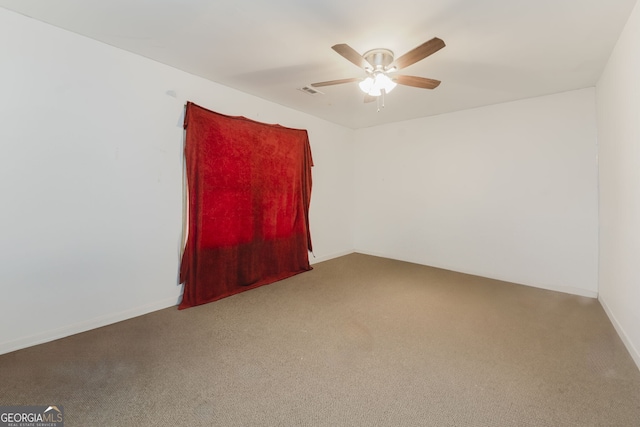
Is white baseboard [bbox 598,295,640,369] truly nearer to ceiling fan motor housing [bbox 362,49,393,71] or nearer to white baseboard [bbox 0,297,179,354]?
ceiling fan motor housing [bbox 362,49,393,71]

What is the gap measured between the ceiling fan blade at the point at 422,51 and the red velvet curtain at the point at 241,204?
1988mm

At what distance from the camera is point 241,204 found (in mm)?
3342

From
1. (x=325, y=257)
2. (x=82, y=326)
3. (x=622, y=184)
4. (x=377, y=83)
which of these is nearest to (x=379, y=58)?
(x=377, y=83)

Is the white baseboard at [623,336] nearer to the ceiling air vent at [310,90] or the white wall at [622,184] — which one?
the white wall at [622,184]

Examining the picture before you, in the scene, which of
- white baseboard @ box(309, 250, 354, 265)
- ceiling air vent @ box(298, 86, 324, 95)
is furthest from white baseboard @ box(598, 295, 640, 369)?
ceiling air vent @ box(298, 86, 324, 95)

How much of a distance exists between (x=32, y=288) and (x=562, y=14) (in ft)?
14.4

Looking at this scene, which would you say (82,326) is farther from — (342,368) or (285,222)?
(285,222)

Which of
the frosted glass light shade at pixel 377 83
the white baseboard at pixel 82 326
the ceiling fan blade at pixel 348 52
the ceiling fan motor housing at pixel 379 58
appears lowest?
the white baseboard at pixel 82 326

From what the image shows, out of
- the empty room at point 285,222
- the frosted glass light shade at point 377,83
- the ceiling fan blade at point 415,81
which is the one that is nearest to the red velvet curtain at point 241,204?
the empty room at point 285,222

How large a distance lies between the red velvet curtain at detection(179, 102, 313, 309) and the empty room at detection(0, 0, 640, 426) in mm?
26

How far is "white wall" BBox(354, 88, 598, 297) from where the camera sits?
325 cm

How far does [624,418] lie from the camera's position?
4.61 feet

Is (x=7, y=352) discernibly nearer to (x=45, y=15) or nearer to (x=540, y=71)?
(x=45, y=15)

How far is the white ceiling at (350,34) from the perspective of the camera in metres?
1.90
